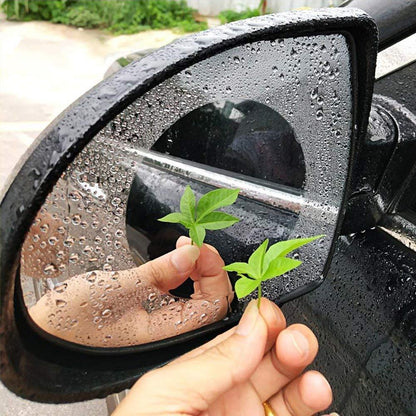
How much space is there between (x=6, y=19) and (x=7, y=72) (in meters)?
3.10

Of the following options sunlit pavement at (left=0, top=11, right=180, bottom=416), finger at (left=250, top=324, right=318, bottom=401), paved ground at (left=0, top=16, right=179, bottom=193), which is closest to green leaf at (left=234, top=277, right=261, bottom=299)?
finger at (left=250, top=324, right=318, bottom=401)

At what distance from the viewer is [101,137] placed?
2.93ft

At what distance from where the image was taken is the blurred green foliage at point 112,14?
366 inches

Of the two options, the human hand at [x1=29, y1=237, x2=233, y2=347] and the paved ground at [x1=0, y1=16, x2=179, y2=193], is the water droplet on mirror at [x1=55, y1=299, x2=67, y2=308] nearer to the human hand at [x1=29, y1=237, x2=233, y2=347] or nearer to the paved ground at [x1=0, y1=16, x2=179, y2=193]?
the human hand at [x1=29, y1=237, x2=233, y2=347]

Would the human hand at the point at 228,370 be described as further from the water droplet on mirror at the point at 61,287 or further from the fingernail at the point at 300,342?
the water droplet on mirror at the point at 61,287

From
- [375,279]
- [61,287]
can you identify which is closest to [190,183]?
[61,287]

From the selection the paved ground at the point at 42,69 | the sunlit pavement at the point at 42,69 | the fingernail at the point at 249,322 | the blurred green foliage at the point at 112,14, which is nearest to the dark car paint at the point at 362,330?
the fingernail at the point at 249,322

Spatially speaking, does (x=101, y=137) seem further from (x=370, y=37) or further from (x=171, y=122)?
(x=370, y=37)

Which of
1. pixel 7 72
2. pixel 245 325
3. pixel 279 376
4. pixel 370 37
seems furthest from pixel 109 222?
pixel 7 72

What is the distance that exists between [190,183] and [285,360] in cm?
53

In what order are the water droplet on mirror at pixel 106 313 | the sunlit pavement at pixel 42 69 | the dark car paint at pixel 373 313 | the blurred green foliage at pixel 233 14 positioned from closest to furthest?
the water droplet on mirror at pixel 106 313
the dark car paint at pixel 373 313
the sunlit pavement at pixel 42 69
the blurred green foliage at pixel 233 14

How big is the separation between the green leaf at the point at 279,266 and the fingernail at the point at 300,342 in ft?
0.50

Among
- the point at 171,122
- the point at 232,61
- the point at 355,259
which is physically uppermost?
the point at 232,61

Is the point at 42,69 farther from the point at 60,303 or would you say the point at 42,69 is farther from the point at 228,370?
the point at 228,370
